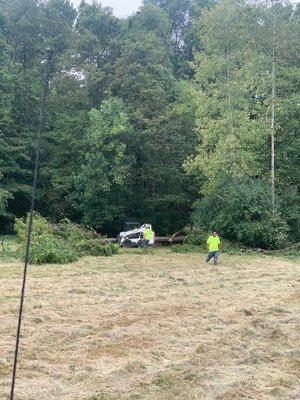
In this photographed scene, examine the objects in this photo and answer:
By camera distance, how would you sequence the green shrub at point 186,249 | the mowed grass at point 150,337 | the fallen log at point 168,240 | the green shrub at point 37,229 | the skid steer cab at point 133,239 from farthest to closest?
the fallen log at point 168,240 < the skid steer cab at point 133,239 < the green shrub at point 186,249 < the green shrub at point 37,229 < the mowed grass at point 150,337

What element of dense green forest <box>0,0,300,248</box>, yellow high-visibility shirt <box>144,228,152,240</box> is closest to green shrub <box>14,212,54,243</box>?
yellow high-visibility shirt <box>144,228,152,240</box>

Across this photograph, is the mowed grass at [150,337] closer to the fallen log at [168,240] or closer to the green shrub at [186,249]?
the green shrub at [186,249]

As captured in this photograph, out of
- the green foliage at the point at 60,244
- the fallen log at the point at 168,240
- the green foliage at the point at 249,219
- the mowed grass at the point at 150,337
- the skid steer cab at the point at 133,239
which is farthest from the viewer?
the fallen log at the point at 168,240

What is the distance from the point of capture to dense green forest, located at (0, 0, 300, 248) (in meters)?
25.0

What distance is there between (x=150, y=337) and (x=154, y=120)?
22641 millimetres

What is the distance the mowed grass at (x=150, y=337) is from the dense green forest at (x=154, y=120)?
432 inches

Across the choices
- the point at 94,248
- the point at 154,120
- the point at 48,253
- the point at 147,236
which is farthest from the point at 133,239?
the point at 154,120

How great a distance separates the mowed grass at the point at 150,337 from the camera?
18.7ft

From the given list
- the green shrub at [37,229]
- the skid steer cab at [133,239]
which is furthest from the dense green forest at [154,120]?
the green shrub at [37,229]

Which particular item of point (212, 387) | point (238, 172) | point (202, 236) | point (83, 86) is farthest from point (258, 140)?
point (212, 387)

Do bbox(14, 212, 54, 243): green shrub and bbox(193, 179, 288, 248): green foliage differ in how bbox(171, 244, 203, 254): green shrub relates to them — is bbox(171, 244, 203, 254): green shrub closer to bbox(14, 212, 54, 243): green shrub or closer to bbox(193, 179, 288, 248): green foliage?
bbox(193, 179, 288, 248): green foliage

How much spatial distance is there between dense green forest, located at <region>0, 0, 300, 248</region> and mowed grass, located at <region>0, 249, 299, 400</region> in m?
11.0

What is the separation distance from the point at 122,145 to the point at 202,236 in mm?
8000

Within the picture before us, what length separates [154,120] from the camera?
2947cm
